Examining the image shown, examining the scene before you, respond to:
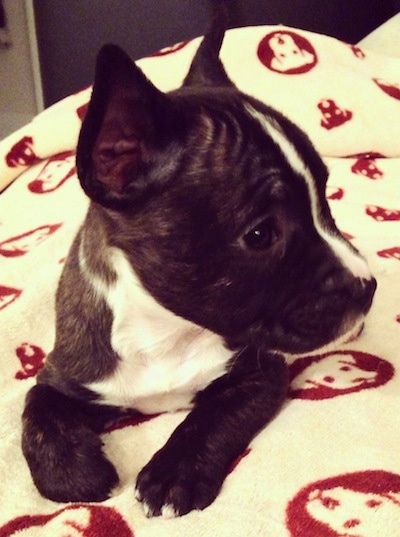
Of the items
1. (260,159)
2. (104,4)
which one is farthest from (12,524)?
(104,4)

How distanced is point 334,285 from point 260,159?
10.6 inches

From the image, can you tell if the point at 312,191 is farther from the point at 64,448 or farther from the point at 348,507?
the point at 64,448

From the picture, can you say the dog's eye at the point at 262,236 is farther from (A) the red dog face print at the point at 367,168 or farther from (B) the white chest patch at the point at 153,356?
(A) the red dog face print at the point at 367,168

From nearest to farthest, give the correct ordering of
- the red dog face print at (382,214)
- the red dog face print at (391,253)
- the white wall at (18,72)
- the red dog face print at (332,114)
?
the red dog face print at (391,253)
the red dog face print at (382,214)
the red dog face print at (332,114)
the white wall at (18,72)

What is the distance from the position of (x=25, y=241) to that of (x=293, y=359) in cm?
107

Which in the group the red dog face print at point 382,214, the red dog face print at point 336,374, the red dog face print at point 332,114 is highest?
the red dog face print at point 336,374

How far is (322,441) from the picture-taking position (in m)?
1.58

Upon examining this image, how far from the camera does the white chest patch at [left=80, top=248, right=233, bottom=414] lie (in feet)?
5.26

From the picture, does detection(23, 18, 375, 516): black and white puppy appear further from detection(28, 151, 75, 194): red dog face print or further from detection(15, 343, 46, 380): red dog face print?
detection(28, 151, 75, 194): red dog face print

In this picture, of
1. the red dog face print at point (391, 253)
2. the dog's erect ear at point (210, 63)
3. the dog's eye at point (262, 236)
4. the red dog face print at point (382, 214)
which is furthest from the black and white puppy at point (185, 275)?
the red dog face print at point (382, 214)

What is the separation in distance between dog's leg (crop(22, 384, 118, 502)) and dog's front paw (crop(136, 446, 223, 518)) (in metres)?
0.09

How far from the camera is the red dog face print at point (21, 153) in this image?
117 inches

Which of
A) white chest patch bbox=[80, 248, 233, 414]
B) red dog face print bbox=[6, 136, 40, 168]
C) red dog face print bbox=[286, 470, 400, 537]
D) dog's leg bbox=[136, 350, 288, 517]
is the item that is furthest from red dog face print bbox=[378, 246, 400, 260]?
red dog face print bbox=[6, 136, 40, 168]

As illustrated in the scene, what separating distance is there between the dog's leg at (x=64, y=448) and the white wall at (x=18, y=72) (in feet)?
9.52
